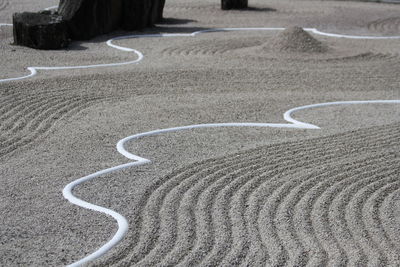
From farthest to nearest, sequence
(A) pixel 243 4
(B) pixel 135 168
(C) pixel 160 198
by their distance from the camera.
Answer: (A) pixel 243 4
(B) pixel 135 168
(C) pixel 160 198

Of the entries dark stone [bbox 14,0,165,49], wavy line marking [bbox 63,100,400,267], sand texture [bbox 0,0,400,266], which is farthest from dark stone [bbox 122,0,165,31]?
wavy line marking [bbox 63,100,400,267]

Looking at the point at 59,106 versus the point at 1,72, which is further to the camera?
the point at 1,72

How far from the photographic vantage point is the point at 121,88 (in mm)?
8492

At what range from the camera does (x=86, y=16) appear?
1162cm

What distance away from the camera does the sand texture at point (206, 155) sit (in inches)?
174

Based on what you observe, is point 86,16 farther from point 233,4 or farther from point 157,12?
point 233,4

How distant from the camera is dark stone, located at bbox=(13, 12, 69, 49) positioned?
10.7 metres

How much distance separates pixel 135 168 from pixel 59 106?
224cm

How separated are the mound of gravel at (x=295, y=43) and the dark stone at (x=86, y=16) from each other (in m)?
3.10

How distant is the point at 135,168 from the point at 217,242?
1.49 m

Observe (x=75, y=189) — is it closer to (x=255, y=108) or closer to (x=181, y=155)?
(x=181, y=155)

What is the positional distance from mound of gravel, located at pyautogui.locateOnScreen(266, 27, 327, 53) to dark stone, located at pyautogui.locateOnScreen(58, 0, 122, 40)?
122 inches

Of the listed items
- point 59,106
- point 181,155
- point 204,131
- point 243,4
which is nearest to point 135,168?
point 181,155

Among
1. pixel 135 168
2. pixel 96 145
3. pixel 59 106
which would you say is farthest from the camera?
pixel 59 106
